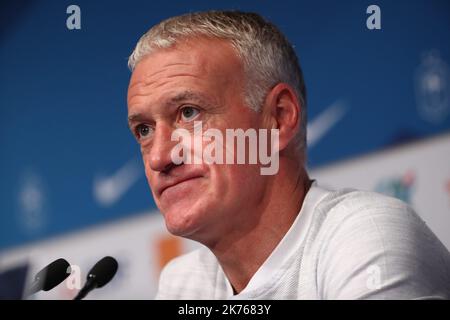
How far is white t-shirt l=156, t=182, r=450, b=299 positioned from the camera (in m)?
0.99

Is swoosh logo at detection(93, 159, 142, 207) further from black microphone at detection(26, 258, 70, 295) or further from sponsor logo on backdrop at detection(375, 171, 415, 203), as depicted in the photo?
sponsor logo on backdrop at detection(375, 171, 415, 203)

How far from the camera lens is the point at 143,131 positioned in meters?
1.31

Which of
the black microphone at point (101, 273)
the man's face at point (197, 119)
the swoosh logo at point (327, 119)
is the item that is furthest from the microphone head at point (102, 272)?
the swoosh logo at point (327, 119)

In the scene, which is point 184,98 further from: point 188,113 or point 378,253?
point 378,253

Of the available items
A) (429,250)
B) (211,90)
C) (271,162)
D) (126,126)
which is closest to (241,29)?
(211,90)

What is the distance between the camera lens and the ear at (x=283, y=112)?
4.23 feet

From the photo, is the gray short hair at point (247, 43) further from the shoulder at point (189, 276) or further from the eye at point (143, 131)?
the shoulder at point (189, 276)

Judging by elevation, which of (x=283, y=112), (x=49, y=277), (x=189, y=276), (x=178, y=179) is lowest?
(x=189, y=276)

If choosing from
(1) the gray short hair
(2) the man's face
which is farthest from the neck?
(1) the gray short hair

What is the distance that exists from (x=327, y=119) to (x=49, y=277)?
0.72 metres

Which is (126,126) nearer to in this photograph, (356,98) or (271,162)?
(271,162)

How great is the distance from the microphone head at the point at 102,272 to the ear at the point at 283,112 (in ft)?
1.38

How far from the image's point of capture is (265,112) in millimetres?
1286

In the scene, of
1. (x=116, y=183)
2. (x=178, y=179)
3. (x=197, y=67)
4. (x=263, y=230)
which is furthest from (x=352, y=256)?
(x=116, y=183)
